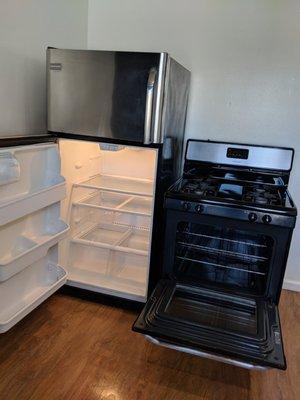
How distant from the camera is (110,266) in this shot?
2111 millimetres

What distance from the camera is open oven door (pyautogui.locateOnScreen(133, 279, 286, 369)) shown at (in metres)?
1.13

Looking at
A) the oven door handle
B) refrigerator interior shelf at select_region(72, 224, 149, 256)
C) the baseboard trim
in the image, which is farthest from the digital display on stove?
the oven door handle

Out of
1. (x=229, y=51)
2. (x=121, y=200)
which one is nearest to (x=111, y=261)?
(x=121, y=200)

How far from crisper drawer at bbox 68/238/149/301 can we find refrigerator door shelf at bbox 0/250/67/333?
0.23 meters

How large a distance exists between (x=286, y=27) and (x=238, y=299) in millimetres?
1554

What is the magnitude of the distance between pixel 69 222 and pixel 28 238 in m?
0.43

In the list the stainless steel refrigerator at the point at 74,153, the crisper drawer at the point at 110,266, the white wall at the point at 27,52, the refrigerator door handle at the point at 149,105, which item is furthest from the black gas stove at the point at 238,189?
the white wall at the point at 27,52

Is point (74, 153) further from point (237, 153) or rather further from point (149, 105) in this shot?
point (237, 153)

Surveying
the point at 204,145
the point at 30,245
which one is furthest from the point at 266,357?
the point at 204,145

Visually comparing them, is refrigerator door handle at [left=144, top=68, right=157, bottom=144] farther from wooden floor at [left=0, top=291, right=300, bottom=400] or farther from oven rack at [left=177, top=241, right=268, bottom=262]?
wooden floor at [left=0, top=291, right=300, bottom=400]

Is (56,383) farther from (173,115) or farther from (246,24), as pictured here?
(246,24)

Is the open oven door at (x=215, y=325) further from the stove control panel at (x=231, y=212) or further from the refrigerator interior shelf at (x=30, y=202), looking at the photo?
the refrigerator interior shelf at (x=30, y=202)

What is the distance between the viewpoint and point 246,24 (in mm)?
1876

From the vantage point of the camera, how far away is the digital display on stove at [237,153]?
76.5 inches
